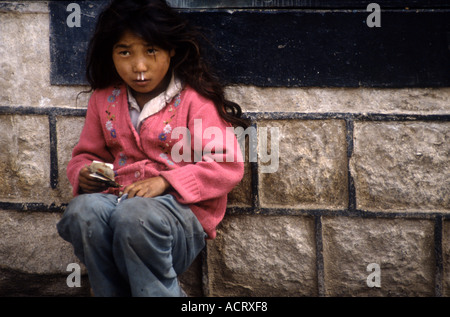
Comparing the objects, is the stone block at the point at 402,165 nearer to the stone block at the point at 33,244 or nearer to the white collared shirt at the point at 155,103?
the white collared shirt at the point at 155,103

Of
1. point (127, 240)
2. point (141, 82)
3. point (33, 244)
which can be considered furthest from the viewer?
point (33, 244)

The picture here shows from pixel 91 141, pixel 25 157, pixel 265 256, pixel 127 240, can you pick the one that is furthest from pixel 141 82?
pixel 265 256

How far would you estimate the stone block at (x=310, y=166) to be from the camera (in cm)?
241

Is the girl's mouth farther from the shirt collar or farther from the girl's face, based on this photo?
the shirt collar

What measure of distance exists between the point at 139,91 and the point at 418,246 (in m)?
1.55

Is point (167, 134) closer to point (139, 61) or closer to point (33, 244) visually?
point (139, 61)

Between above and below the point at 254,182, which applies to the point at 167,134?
above

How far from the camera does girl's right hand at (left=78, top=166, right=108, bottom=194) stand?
2.13 m

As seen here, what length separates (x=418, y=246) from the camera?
2.41m

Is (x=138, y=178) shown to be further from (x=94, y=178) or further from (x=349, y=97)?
(x=349, y=97)

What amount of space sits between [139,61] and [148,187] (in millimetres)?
539

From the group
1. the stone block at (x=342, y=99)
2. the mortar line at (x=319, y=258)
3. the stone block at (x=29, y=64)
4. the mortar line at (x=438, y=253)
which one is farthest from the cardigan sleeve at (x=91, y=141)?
the mortar line at (x=438, y=253)

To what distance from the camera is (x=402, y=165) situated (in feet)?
7.80
